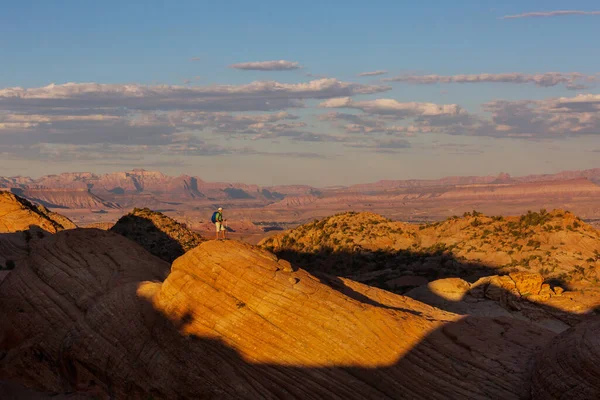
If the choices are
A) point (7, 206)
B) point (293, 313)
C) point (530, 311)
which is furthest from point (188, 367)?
point (7, 206)

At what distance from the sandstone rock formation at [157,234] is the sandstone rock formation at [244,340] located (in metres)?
27.5

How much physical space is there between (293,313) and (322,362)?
1.91 m

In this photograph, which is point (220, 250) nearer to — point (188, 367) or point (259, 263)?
point (259, 263)

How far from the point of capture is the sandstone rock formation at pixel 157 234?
5588cm

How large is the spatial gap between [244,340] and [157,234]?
125 feet

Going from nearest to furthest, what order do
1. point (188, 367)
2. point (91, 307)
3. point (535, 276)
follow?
point (188, 367), point (91, 307), point (535, 276)

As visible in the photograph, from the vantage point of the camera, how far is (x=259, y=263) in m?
24.3

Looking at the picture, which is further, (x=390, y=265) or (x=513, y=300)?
(x=390, y=265)

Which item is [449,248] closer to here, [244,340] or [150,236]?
[150,236]

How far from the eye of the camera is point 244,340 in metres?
21.9

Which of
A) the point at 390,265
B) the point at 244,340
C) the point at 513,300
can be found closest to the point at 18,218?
the point at 390,265

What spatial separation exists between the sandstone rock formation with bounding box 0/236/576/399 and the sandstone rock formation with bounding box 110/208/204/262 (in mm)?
27478

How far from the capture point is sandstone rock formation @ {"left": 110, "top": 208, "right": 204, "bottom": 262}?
183ft

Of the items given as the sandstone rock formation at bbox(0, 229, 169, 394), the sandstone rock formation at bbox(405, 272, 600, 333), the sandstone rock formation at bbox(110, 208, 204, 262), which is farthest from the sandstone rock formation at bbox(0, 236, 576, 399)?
the sandstone rock formation at bbox(110, 208, 204, 262)
